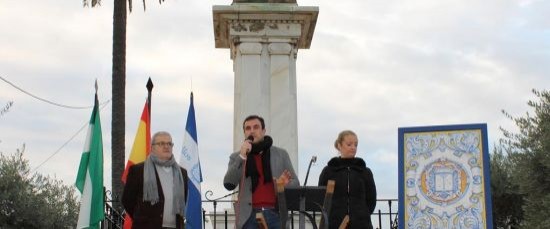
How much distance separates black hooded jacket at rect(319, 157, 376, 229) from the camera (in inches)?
295

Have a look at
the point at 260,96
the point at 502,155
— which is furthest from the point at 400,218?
the point at 502,155

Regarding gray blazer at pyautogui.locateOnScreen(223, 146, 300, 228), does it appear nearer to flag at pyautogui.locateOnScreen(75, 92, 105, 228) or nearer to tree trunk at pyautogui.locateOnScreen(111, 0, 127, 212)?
flag at pyautogui.locateOnScreen(75, 92, 105, 228)

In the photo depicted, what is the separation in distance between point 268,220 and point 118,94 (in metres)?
12.6

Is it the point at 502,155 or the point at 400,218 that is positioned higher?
the point at 502,155

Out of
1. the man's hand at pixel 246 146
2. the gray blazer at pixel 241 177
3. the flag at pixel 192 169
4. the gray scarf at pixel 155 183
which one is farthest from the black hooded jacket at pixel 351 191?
the flag at pixel 192 169

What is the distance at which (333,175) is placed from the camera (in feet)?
25.0

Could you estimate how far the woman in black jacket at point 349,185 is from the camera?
7.50 m

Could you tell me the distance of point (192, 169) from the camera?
11.0 metres

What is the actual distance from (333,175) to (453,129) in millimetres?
2439

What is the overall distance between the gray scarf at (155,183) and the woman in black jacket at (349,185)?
1.21 meters

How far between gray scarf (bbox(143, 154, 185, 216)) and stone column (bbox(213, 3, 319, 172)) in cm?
559

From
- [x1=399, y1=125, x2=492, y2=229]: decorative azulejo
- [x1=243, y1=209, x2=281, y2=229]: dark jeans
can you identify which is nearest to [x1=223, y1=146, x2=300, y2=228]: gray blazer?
[x1=243, y1=209, x2=281, y2=229]: dark jeans

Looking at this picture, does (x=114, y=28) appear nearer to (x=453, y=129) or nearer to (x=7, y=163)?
(x=7, y=163)

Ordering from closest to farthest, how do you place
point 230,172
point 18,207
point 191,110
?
1. point 230,172
2. point 191,110
3. point 18,207
